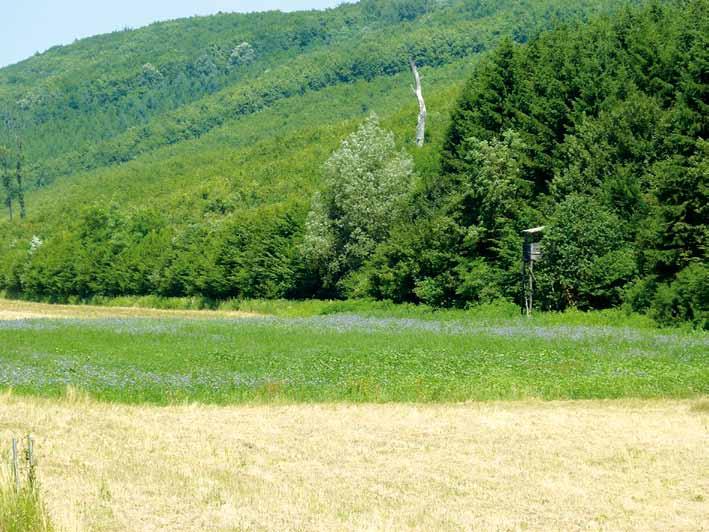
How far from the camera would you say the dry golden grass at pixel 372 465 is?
696 inches

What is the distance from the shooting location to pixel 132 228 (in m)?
124

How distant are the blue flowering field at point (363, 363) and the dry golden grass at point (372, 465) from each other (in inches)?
76.3

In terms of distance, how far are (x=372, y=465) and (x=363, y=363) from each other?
49.6 feet

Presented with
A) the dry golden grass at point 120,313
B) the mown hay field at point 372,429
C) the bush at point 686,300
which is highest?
the mown hay field at point 372,429

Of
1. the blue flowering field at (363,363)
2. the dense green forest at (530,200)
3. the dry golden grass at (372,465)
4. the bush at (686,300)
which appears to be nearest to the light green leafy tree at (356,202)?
the dense green forest at (530,200)

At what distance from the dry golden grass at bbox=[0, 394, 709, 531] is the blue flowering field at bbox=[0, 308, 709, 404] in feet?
6.36

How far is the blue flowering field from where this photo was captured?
103ft

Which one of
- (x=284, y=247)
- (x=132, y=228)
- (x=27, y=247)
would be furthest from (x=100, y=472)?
(x=27, y=247)

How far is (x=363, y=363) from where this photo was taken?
36844 mm

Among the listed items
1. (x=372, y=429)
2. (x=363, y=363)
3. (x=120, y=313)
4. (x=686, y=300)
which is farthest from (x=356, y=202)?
(x=372, y=429)

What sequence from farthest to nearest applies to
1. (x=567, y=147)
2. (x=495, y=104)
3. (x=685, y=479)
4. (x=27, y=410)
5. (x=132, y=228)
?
(x=132, y=228), (x=495, y=104), (x=567, y=147), (x=27, y=410), (x=685, y=479)

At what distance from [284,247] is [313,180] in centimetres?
3161

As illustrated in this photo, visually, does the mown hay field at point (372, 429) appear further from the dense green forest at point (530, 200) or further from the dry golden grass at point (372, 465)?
the dense green forest at point (530, 200)

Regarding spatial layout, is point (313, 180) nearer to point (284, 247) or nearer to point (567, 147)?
point (284, 247)
